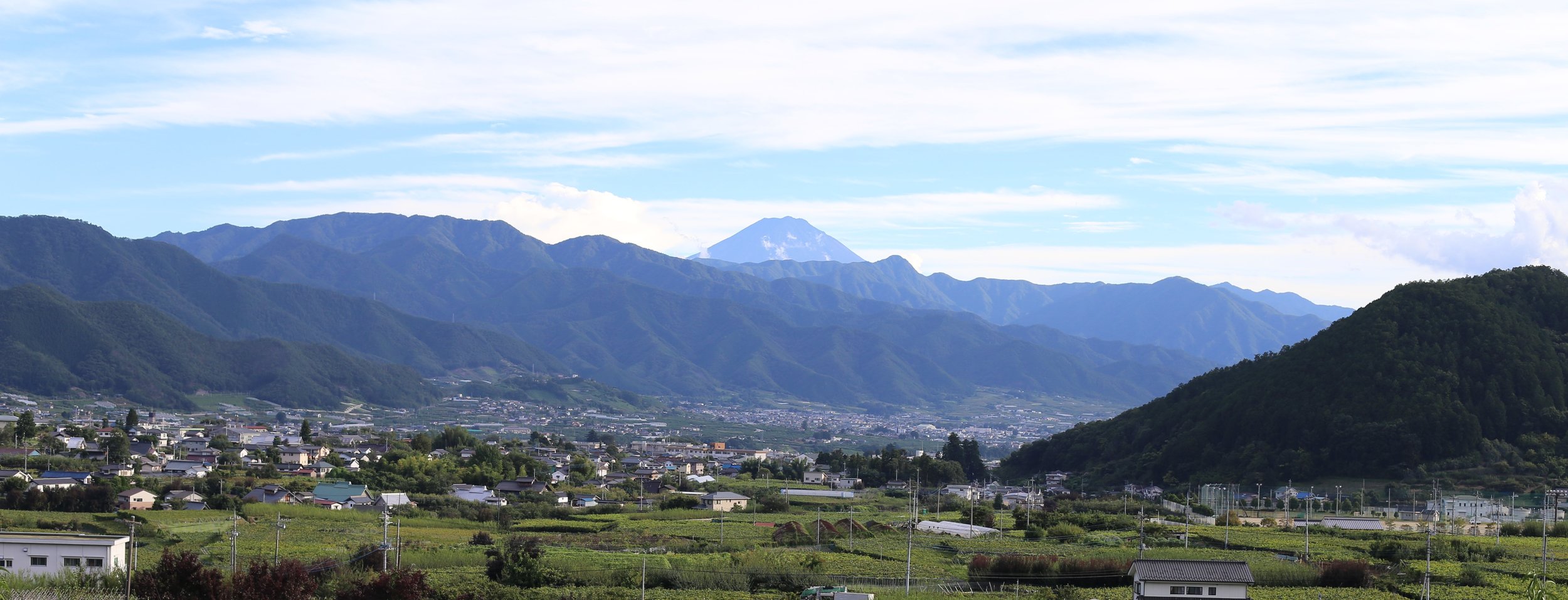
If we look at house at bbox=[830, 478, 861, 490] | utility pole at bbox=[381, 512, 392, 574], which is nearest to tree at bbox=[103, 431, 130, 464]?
utility pole at bbox=[381, 512, 392, 574]

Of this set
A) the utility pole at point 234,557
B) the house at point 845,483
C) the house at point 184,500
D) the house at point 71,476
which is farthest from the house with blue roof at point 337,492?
the house at point 845,483

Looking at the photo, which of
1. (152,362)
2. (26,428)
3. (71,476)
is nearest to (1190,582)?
(71,476)

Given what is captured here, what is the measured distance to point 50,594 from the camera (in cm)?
2288

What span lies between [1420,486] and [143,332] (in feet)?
404

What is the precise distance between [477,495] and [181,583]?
29190 mm

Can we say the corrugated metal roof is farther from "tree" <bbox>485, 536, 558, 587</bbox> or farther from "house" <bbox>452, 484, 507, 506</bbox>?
"house" <bbox>452, 484, 507, 506</bbox>

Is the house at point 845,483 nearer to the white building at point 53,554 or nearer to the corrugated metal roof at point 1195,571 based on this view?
the corrugated metal roof at point 1195,571

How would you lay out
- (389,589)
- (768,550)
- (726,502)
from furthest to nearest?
(726,502) → (768,550) → (389,589)

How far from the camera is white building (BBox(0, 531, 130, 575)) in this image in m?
26.5

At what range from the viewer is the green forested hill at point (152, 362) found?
126 meters

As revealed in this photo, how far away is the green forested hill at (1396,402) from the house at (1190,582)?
102 ft

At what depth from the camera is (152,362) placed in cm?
13425

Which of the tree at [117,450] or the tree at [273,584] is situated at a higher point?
the tree at [273,584]

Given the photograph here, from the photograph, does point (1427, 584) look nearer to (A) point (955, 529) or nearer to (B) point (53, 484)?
(A) point (955, 529)
